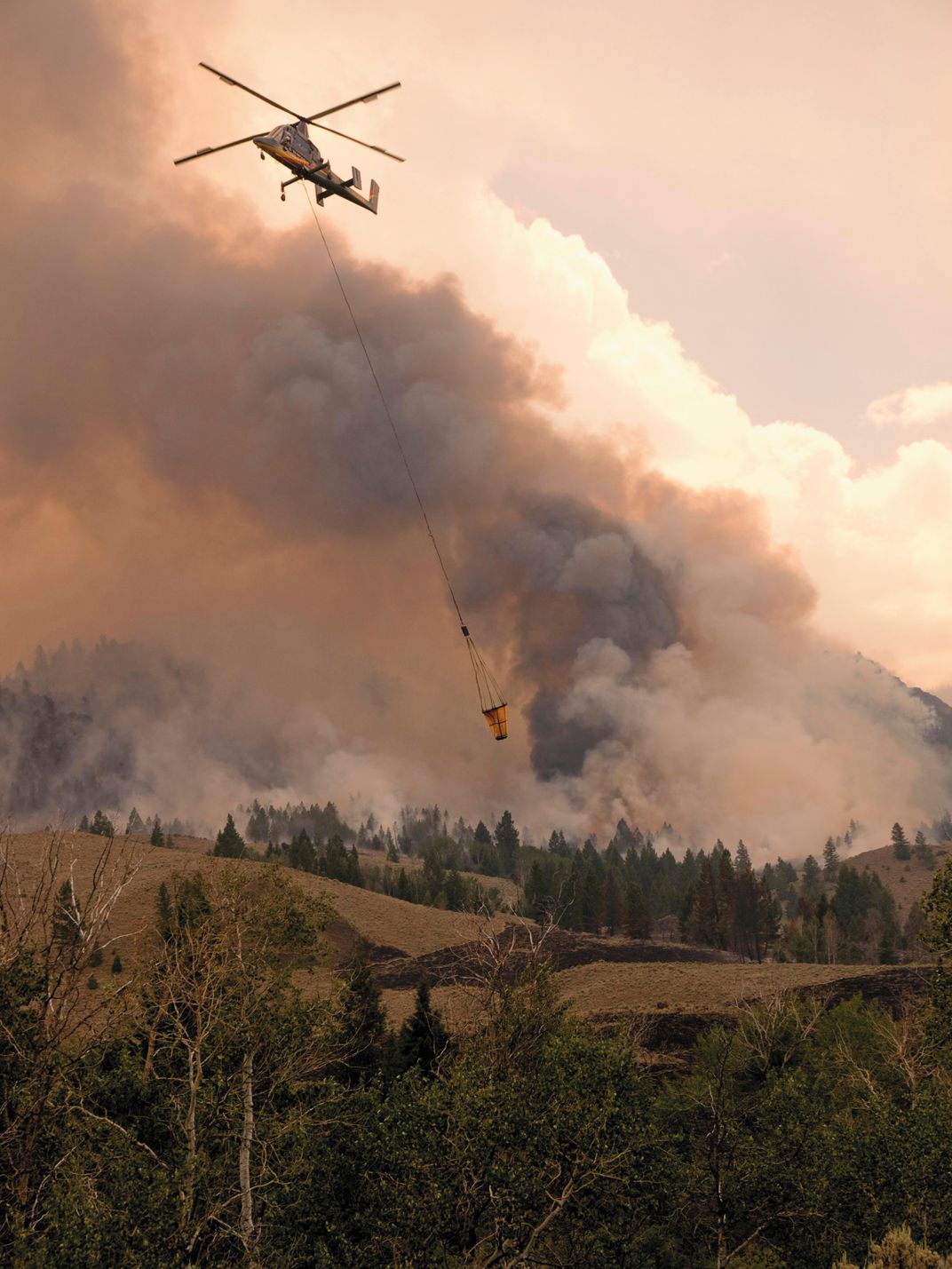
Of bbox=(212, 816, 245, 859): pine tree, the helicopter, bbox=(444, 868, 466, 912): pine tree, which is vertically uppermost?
the helicopter

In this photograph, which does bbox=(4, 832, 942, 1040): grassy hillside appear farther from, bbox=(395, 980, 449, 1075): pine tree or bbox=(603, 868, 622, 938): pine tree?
bbox=(603, 868, 622, 938): pine tree

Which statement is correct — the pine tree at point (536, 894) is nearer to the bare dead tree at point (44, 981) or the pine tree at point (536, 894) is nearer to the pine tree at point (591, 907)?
the pine tree at point (591, 907)

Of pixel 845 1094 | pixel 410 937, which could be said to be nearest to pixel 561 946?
pixel 410 937

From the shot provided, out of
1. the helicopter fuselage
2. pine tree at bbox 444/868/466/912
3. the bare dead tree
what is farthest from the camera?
pine tree at bbox 444/868/466/912

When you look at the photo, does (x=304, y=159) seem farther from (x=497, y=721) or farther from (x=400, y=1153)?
(x=400, y=1153)

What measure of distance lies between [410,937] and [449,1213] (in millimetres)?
120168

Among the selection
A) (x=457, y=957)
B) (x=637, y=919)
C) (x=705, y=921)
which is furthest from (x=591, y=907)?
(x=457, y=957)

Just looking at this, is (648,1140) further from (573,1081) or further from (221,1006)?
(221,1006)

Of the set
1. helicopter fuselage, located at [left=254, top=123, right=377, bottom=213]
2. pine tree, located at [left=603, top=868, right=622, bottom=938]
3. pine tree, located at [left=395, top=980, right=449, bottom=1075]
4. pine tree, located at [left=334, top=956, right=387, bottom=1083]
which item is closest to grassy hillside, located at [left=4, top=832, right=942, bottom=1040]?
pine tree, located at [left=334, top=956, right=387, bottom=1083]

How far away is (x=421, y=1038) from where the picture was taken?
5172cm

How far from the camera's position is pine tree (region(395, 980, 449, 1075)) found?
165 ft

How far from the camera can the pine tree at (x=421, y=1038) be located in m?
50.4

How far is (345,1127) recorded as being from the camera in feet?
106

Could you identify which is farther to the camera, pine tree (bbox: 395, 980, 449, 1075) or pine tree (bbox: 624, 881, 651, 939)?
pine tree (bbox: 624, 881, 651, 939)
